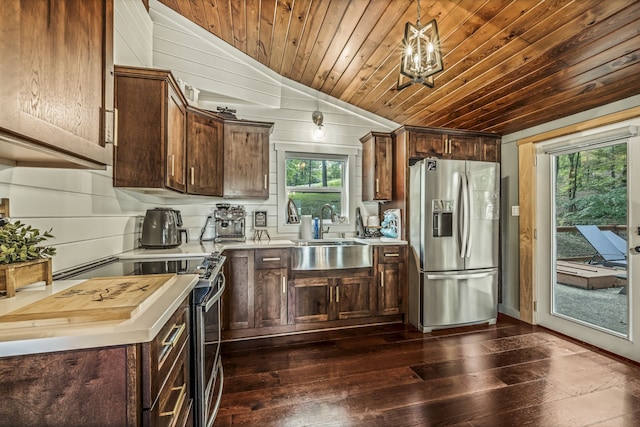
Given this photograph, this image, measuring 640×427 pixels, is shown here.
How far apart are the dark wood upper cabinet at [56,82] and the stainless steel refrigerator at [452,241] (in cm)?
273

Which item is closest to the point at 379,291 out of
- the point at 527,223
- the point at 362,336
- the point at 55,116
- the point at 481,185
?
the point at 362,336

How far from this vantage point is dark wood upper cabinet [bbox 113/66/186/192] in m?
2.01

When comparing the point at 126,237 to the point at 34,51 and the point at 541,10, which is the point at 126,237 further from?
the point at 541,10

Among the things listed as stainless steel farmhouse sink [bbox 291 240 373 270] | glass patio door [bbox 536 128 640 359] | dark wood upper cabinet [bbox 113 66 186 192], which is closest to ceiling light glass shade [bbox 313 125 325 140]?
stainless steel farmhouse sink [bbox 291 240 373 270]

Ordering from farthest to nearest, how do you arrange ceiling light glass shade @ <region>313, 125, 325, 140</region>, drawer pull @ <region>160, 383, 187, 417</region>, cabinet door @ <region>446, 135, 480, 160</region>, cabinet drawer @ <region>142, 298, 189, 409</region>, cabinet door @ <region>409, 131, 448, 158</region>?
ceiling light glass shade @ <region>313, 125, 325, 140</region> < cabinet door @ <region>446, 135, 480, 160</region> < cabinet door @ <region>409, 131, 448, 158</region> < drawer pull @ <region>160, 383, 187, 417</region> < cabinet drawer @ <region>142, 298, 189, 409</region>

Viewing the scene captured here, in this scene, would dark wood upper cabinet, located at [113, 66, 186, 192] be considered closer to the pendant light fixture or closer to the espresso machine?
the espresso machine

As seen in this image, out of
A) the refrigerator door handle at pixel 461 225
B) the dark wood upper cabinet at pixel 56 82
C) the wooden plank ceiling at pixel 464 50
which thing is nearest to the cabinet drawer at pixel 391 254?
the refrigerator door handle at pixel 461 225

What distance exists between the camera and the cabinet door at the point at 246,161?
3.07m

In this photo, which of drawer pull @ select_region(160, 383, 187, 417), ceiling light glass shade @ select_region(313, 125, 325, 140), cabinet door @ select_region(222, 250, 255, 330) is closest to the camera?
drawer pull @ select_region(160, 383, 187, 417)

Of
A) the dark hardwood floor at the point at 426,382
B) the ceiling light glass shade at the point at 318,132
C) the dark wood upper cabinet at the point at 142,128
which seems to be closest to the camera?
the dark hardwood floor at the point at 426,382

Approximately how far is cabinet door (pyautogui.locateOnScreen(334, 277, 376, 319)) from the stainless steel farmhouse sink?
0.17 m

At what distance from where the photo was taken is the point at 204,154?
2.84 metres

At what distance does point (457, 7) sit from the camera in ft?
6.17

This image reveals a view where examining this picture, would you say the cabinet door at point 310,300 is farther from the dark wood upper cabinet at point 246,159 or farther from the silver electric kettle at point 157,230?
the silver electric kettle at point 157,230
